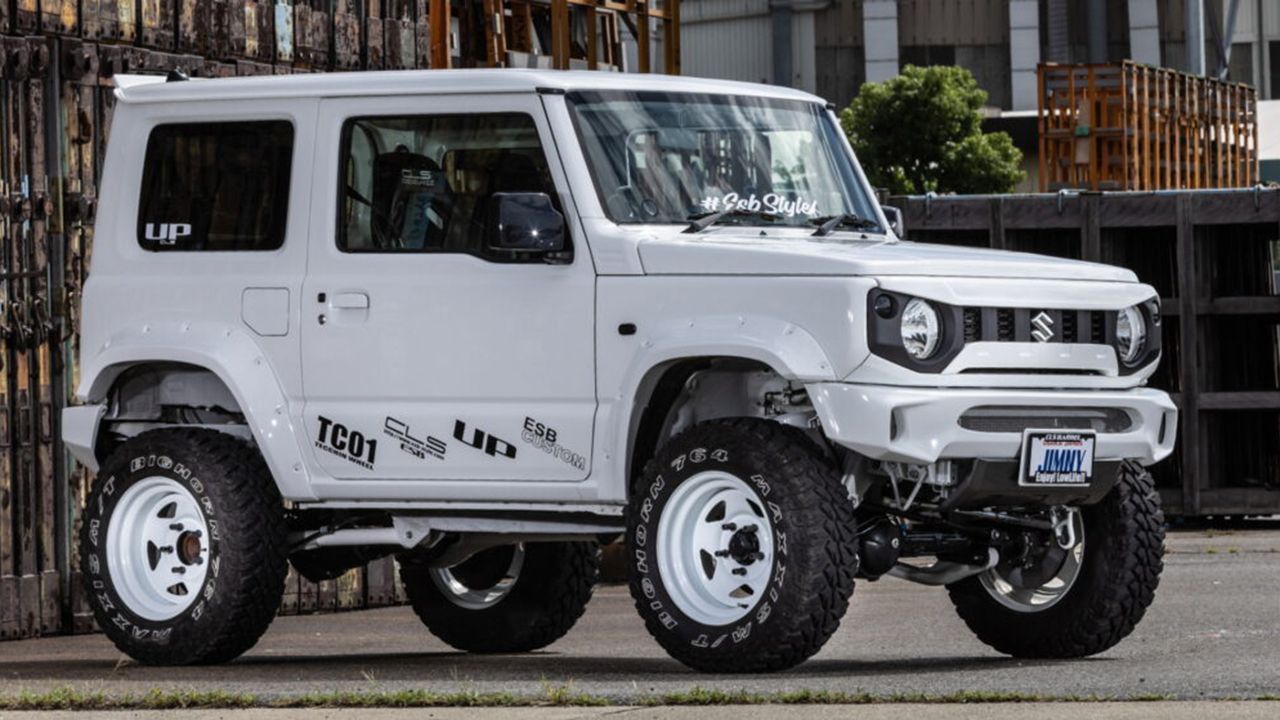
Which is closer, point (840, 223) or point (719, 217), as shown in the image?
point (719, 217)

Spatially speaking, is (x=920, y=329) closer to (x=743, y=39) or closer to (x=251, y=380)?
(x=251, y=380)

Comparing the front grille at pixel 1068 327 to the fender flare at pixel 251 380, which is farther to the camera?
the fender flare at pixel 251 380

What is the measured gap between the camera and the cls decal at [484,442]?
33.4 ft

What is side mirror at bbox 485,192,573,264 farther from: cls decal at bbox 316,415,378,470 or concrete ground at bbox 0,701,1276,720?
concrete ground at bbox 0,701,1276,720

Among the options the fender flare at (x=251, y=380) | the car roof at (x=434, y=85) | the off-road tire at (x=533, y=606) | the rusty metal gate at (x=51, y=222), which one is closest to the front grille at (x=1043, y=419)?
the car roof at (x=434, y=85)

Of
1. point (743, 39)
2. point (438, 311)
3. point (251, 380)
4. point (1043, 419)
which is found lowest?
point (1043, 419)

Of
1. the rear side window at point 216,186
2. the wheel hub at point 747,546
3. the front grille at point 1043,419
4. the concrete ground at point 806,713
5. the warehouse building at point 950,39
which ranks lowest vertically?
the concrete ground at point 806,713

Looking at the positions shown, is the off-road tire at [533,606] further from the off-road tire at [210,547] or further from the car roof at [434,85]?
the car roof at [434,85]

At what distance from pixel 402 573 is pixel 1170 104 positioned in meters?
22.9

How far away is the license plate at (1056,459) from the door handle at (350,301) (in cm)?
260

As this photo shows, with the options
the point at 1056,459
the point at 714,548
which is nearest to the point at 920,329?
the point at 1056,459

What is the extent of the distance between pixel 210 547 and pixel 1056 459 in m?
3.34

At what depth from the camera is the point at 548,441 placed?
33.1ft

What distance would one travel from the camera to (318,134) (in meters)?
10.8
